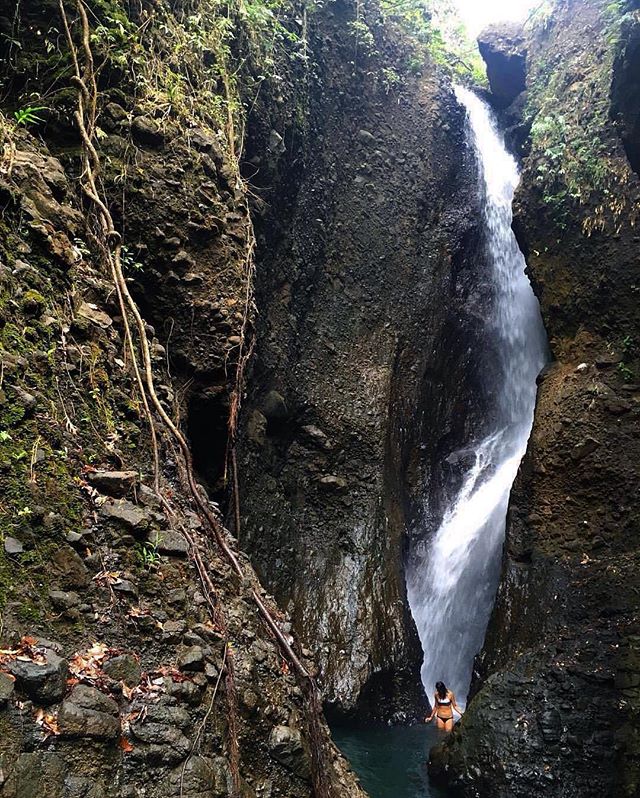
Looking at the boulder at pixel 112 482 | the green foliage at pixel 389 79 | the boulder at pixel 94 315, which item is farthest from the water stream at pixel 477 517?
the boulder at pixel 94 315

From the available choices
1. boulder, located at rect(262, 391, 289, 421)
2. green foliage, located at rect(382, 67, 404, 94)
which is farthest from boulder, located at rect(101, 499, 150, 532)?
green foliage, located at rect(382, 67, 404, 94)

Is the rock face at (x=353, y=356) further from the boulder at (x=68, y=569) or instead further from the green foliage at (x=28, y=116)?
the boulder at (x=68, y=569)

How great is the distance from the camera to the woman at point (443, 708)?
7.89 metres

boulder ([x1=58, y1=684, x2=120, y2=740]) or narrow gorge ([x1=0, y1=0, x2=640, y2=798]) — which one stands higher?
narrow gorge ([x1=0, y1=0, x2=640, y2=798])

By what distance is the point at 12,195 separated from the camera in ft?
13.1

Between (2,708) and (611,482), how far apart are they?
7.55 meters

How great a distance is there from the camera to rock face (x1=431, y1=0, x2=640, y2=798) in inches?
236

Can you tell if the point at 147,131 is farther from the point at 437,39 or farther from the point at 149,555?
the point at 437,39

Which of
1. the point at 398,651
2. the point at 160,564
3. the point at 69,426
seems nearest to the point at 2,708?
the point at 160,564

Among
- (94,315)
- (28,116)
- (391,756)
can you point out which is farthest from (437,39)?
(391,756)

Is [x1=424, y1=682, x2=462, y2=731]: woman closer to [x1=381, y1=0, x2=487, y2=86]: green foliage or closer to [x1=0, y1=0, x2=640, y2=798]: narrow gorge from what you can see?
[x1=0, y1=0, x2=640, y2=798]: narrow gorge

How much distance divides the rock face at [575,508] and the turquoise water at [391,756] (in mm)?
331

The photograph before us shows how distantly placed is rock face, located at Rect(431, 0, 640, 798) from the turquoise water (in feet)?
1.08

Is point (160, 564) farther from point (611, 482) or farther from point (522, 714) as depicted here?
point (611, 482)
